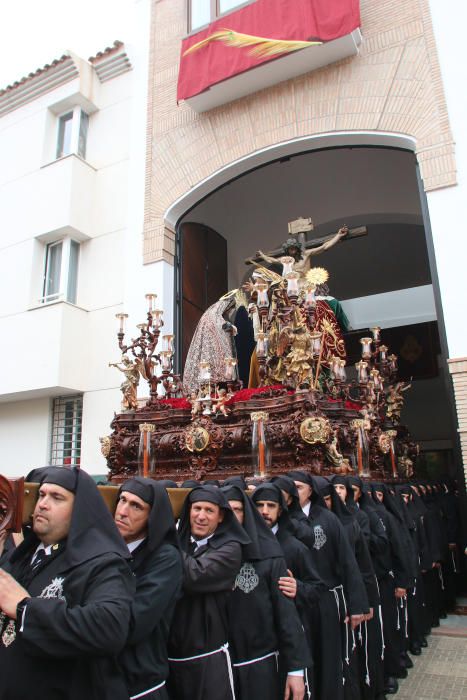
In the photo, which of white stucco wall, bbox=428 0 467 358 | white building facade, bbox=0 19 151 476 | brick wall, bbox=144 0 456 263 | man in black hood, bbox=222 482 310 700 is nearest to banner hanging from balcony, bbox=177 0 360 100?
brick wall, bbox=144 0 456 263

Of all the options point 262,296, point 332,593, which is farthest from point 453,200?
point 332,593

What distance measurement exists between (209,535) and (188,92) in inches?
382

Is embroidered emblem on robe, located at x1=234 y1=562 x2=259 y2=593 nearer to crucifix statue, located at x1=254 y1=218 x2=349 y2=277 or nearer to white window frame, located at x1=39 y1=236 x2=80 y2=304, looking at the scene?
crucifix statue, located at x1=254 y1=218 x2=349 y2=277

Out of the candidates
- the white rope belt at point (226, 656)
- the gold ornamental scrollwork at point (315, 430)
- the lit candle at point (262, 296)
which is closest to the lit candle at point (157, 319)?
the lit candle at point (262, 296)

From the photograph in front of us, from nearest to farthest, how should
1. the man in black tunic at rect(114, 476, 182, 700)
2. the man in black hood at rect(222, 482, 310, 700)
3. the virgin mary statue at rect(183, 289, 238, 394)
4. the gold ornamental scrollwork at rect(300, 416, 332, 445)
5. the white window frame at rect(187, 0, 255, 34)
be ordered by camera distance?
the man in black tunic at rect(114, 476, 182, 700) → the man in black hood at rect(222, 482, 310, 700) → the gold ornamental scrollwork at rect(300, 416, 332, 445) → the virgin mary statue at rect(183, 289, 238, 394) → the white window frame at rect(187, 0, 255, 34)

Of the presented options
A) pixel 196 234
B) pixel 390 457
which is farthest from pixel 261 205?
pixel 390 457

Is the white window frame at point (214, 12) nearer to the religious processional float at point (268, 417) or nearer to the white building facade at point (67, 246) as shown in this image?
the white building facade at point (67, 246)

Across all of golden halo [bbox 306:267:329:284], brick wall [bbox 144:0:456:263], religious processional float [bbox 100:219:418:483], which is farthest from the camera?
golden halo [bbox 306:267:329:284]

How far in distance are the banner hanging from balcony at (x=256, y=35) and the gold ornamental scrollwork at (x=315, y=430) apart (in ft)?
22.8

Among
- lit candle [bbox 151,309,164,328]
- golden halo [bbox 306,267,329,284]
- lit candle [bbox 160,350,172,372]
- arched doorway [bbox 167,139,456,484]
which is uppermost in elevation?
arched doorway [bbox 167,139,456,484]

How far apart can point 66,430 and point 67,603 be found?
10.3m

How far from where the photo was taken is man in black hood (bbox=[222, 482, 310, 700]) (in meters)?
2.97

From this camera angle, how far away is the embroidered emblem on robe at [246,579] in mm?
3059

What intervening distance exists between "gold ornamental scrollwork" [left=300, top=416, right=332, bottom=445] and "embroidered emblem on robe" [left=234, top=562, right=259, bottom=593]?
109 inches
